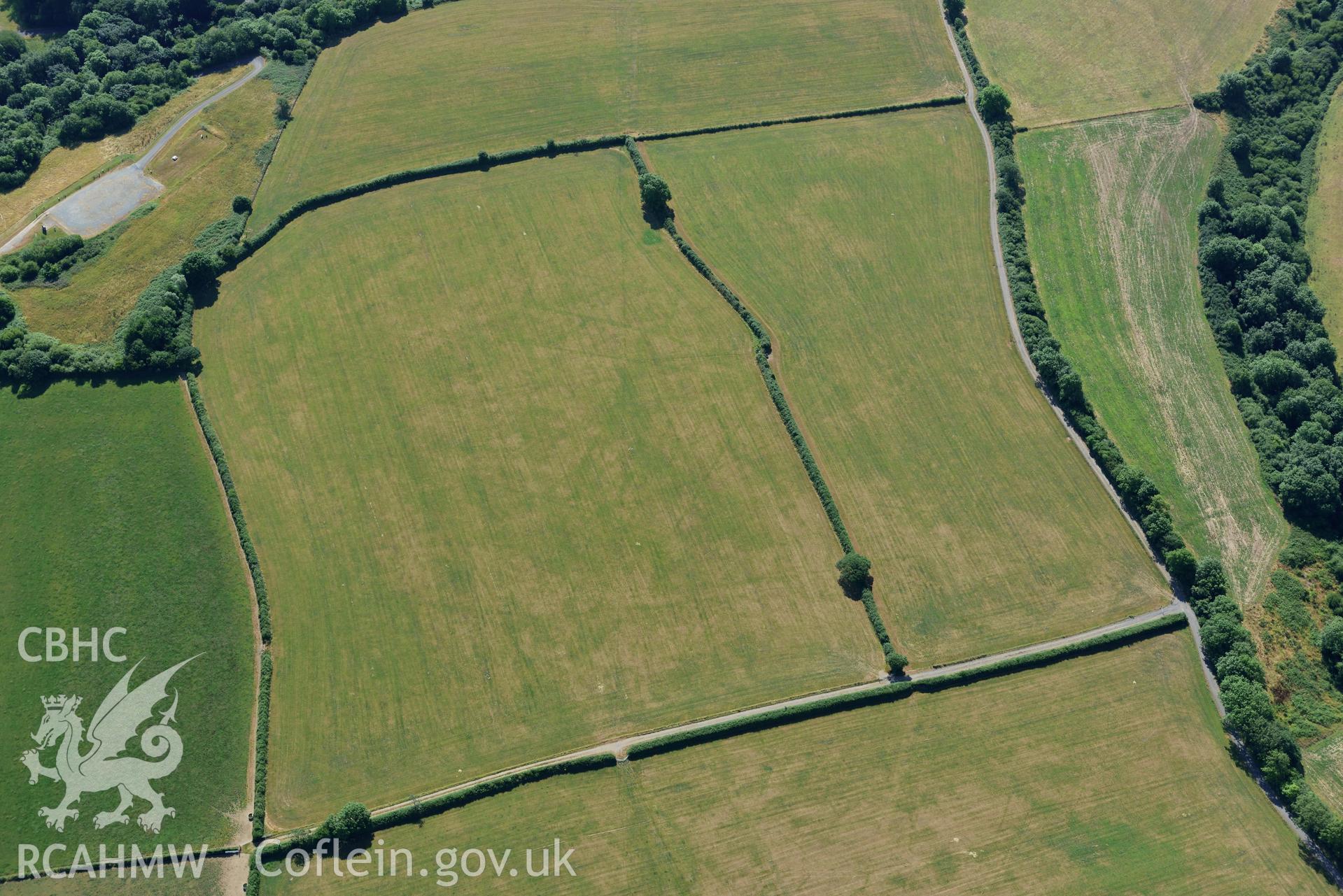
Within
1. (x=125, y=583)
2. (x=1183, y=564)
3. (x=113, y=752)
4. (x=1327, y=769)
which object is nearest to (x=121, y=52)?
(x=125, y=583)

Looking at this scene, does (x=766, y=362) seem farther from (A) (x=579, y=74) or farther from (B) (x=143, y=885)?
(B) (x=143, y=885)

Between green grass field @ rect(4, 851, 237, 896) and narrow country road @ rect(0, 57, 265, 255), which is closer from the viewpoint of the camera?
green grass field @ rect(4, 851, 237, 896)

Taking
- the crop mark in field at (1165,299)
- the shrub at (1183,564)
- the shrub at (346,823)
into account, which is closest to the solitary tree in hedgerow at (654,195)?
the crop mark in field at (1165,299)

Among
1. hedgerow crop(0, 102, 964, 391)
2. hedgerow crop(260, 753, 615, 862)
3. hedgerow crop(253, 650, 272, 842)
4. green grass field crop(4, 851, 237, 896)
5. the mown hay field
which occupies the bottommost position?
the mown hay field

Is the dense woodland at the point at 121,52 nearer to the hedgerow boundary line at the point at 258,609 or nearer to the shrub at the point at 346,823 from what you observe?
the hedgerow boundary line at the point at 258,609

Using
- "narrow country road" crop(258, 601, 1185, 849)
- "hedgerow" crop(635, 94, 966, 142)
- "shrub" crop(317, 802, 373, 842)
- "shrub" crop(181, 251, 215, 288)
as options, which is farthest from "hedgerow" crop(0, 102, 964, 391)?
"shrub" crop(317, 802, 373, 842)

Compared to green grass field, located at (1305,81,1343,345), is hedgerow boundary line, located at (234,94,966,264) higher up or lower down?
higher up

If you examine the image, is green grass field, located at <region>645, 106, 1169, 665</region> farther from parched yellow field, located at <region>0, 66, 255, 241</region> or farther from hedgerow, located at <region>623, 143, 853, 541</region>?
parched yellow field, located at <region>0, 66, 255, 241</region>
